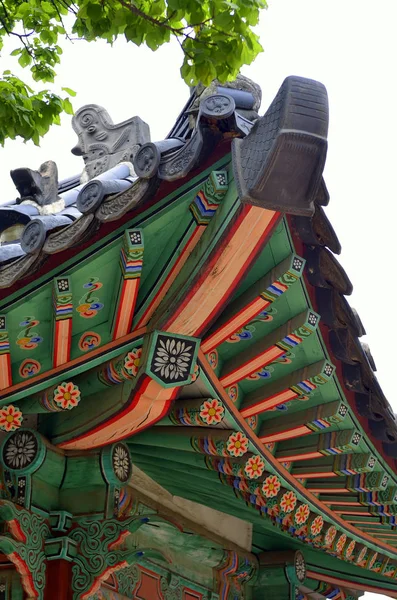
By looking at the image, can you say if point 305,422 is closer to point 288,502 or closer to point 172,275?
point 288,502

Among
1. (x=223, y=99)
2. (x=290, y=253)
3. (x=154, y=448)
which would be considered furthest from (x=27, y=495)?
(x=223, y=99)

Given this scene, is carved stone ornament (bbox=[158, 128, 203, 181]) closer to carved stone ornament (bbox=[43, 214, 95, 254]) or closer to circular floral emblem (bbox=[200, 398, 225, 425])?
carved stone ornament (bbox=[43, 214, 95, 254])

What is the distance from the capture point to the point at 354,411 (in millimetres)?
6449

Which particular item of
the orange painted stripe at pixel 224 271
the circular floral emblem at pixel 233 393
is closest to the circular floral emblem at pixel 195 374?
the orange painted stripe at pixel 224 271

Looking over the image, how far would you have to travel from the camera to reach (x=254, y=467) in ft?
20.8

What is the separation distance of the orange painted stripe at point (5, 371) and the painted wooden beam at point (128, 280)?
1.77 feet

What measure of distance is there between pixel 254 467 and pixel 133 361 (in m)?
1.35

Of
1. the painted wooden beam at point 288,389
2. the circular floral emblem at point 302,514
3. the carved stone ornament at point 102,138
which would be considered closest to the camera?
the painted wooden beam at point 288,389

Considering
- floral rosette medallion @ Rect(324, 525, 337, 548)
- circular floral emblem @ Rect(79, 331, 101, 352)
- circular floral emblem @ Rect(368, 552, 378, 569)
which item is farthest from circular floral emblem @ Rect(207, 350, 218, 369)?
circular floral emblem @ Rect(368, 552, 378, 569)

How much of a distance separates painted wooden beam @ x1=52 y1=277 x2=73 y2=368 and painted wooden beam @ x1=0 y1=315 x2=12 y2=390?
23 cm

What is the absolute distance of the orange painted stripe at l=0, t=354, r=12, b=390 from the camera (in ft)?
17.0

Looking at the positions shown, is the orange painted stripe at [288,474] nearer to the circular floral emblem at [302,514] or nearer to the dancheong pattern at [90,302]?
the circular floral emblem at [302,514]

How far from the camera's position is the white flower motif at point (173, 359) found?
5246 mm

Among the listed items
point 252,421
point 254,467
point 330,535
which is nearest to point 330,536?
point 330,535
